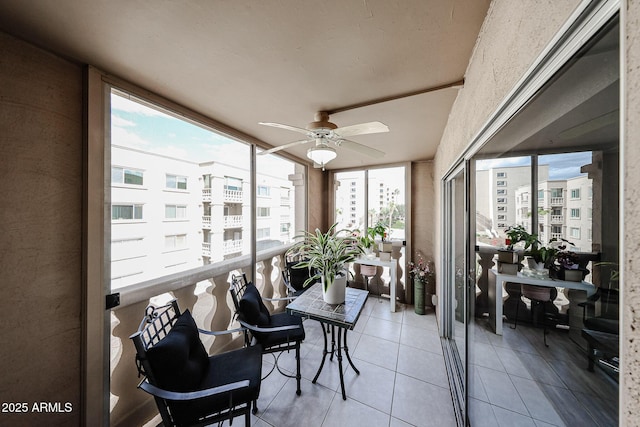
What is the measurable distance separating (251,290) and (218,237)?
68 cm

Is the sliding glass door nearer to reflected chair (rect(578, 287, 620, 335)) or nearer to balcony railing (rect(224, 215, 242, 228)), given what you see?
reflected chair (rect(578, 287, 620, 335))

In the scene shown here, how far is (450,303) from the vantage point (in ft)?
7.84

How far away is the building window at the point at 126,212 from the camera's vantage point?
1383 mm

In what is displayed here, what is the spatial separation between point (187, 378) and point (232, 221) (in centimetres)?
145

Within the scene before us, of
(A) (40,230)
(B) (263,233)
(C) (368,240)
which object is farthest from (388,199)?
(A) (40,230)

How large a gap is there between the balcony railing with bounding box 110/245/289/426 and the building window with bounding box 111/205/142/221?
49 cm

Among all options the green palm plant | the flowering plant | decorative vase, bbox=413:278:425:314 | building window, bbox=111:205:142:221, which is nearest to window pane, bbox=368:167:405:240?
the flowering plant

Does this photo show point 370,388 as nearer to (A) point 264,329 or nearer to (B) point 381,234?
(A) point 264,329

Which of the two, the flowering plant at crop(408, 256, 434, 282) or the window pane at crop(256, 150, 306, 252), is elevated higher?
the window pane at crop(256, 150, 306, 252)

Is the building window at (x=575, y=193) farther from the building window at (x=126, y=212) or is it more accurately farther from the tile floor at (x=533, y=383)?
the building window at (x=126, y=212)

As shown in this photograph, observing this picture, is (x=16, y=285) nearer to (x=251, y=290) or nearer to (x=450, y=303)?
(x=251, y=290)

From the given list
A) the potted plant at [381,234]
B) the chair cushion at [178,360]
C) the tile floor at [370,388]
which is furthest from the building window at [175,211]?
the potted plant at [381,234]

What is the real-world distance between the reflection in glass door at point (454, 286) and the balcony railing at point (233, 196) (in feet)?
7.11

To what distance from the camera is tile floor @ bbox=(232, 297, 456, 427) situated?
1556 mm
